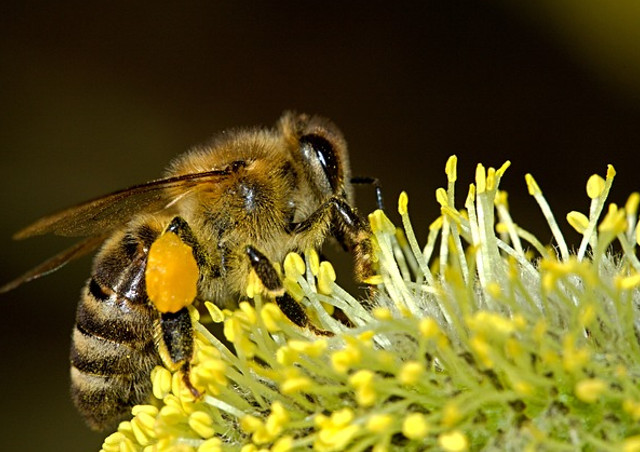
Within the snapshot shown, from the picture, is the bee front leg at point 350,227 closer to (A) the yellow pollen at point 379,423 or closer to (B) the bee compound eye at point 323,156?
(B) the bee compound eye at point 323,156

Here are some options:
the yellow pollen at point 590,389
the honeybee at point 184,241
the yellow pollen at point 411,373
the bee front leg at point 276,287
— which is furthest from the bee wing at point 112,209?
the yellow pollen at point 590,389

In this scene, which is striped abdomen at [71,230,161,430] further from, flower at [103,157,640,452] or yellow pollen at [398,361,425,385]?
yellow pollen at [398,361,425,385]

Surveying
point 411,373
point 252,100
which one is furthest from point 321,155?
point 252,100

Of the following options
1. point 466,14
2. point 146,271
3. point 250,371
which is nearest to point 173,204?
point 146,271

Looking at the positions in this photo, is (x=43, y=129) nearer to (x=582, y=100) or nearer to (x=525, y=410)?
(x=582, y=100)

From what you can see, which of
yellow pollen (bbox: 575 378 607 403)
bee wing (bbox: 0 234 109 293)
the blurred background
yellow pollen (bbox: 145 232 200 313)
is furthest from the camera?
the blurred background

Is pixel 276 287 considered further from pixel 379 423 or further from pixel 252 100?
pixel 252 100

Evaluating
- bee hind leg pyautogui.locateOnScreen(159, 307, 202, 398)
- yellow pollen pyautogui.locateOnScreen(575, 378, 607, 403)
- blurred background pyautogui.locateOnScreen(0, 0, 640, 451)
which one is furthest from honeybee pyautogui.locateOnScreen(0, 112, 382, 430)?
blurred background pyautogui.locateOnScreen(0, 0, 640, 451)
